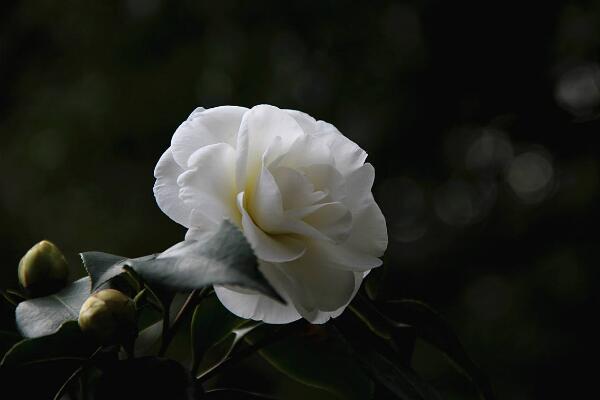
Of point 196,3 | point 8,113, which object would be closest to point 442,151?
point 196,3

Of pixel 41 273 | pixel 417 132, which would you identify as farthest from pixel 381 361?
pixel 417 132

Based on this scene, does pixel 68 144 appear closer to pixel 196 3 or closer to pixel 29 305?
pixel 196 3

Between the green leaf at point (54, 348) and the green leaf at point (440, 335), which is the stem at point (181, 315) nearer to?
the green leaf at point (54, 348)

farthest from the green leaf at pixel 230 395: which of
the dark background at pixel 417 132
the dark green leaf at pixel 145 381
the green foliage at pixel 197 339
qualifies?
the dark background at pixel 417 132

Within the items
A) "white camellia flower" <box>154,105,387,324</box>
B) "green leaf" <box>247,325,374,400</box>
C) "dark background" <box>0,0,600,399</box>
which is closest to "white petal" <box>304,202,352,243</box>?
"white camellia flower" <box>154,105,387,324</box>

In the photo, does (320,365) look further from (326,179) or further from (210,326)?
(326,179)

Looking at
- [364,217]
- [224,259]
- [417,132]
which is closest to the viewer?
[224,259]
